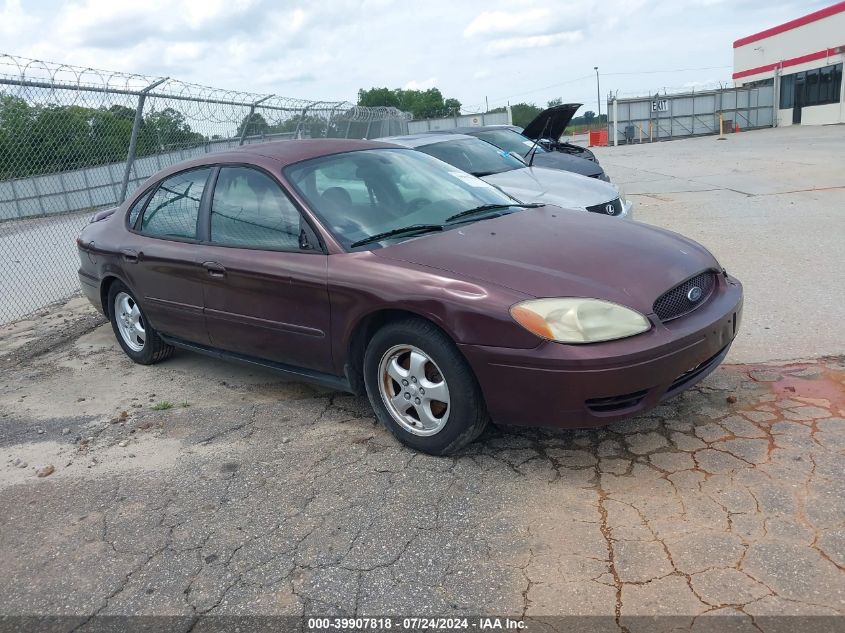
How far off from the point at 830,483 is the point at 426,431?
1.76 metres

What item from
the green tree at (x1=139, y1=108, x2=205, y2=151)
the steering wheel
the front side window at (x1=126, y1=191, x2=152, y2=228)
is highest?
the green tree at (x1=139, y1=108, x2=205, y2=151)

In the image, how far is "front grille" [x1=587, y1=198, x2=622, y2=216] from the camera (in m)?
6.83

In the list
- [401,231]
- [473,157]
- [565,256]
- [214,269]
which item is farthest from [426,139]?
[565,256]

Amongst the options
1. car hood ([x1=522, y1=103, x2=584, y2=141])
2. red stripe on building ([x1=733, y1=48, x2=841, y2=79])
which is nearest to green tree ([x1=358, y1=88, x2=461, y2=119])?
red stripe on building ([x1=733, y1=48, x2=841, y2=79])

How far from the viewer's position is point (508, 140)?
1084 centimetres

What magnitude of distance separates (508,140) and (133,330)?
696 cm

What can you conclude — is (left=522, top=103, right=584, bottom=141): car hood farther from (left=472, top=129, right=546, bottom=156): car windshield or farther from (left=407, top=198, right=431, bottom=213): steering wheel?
(left=407, top=198, right=431, bottom=213): steering wheel

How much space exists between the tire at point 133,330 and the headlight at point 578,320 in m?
3.15

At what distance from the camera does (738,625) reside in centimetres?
231

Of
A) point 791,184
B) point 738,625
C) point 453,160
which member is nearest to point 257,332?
point 738,625

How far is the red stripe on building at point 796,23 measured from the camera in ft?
116

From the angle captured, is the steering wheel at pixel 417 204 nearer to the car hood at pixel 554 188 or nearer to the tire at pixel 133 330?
the tire at pixel 133 330

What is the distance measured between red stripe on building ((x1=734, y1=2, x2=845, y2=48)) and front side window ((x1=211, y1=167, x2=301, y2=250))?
1552 inches

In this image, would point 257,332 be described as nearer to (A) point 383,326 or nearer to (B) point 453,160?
(A) point 383,326
